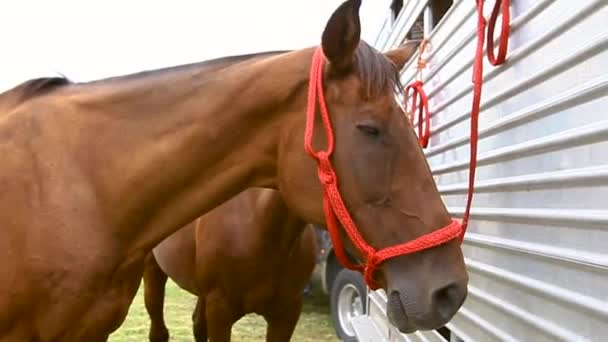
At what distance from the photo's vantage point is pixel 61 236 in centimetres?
203

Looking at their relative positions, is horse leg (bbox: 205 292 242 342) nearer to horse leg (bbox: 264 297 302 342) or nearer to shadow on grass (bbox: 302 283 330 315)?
horse leg (bbox: 264 297 302 342)

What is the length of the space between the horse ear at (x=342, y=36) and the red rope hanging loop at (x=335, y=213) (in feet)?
0.30

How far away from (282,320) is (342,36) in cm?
236

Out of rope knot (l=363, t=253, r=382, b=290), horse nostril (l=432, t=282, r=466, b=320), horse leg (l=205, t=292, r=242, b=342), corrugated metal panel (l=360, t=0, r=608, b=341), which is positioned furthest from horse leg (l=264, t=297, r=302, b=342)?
horse nostril (l=432, t=282, r=466, b=320)

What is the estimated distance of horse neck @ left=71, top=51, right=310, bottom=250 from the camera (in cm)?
212

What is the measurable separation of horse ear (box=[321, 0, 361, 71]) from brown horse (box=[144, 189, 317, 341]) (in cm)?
155

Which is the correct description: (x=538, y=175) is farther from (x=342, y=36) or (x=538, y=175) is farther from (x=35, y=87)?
(x=35, y=87)

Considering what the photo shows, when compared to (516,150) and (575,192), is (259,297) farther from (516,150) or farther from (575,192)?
(575,192)

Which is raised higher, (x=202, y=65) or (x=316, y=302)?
(x=202, y=65)

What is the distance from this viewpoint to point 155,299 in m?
5.58

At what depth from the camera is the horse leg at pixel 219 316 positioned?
3.63 m

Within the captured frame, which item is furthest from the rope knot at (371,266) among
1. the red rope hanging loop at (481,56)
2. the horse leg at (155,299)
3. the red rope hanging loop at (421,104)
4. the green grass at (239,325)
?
the green grass at (239,325)

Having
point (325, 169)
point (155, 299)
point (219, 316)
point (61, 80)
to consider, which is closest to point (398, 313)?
point (325, 169)

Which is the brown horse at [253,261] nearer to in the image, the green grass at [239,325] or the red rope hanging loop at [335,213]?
the red rope hanging loop at [335,213]
